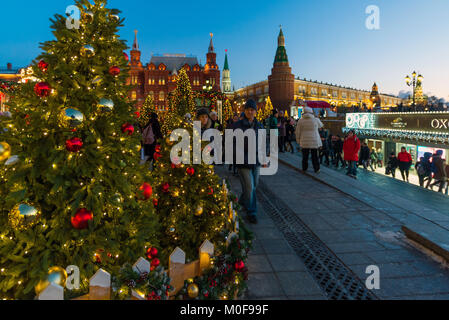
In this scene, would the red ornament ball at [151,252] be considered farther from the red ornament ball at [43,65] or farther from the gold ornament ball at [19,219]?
the red ornament ball at [43,65]

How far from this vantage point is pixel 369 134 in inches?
1061

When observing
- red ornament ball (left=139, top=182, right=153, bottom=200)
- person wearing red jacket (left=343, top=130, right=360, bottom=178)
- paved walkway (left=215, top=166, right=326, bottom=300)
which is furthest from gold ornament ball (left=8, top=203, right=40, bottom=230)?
person wearing red jacket (left=343, top=130, right=360, bottom=178)

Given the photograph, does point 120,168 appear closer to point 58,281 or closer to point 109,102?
point 109,102

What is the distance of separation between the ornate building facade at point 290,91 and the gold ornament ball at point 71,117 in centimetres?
4555

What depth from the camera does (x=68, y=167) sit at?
8.28 feet

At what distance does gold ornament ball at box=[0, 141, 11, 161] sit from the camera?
7.97 ft

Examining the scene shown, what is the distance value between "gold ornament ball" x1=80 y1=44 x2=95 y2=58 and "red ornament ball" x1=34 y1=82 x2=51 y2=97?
48cm

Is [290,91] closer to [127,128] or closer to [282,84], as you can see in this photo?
[282,84]

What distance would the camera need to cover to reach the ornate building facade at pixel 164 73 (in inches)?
3009

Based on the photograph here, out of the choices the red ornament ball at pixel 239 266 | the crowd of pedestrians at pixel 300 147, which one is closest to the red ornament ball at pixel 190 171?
the crowd of pedestrians at pixel 300 147

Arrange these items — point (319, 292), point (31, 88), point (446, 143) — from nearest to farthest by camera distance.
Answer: point (31, 88)
point (319, 292)
point (446, 143)

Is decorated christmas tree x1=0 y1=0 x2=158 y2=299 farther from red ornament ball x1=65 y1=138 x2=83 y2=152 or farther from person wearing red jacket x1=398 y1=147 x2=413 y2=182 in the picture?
person wearing red jacket x1=398 y1=147 x2=413 y2=182

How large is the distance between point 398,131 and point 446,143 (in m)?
5.00
